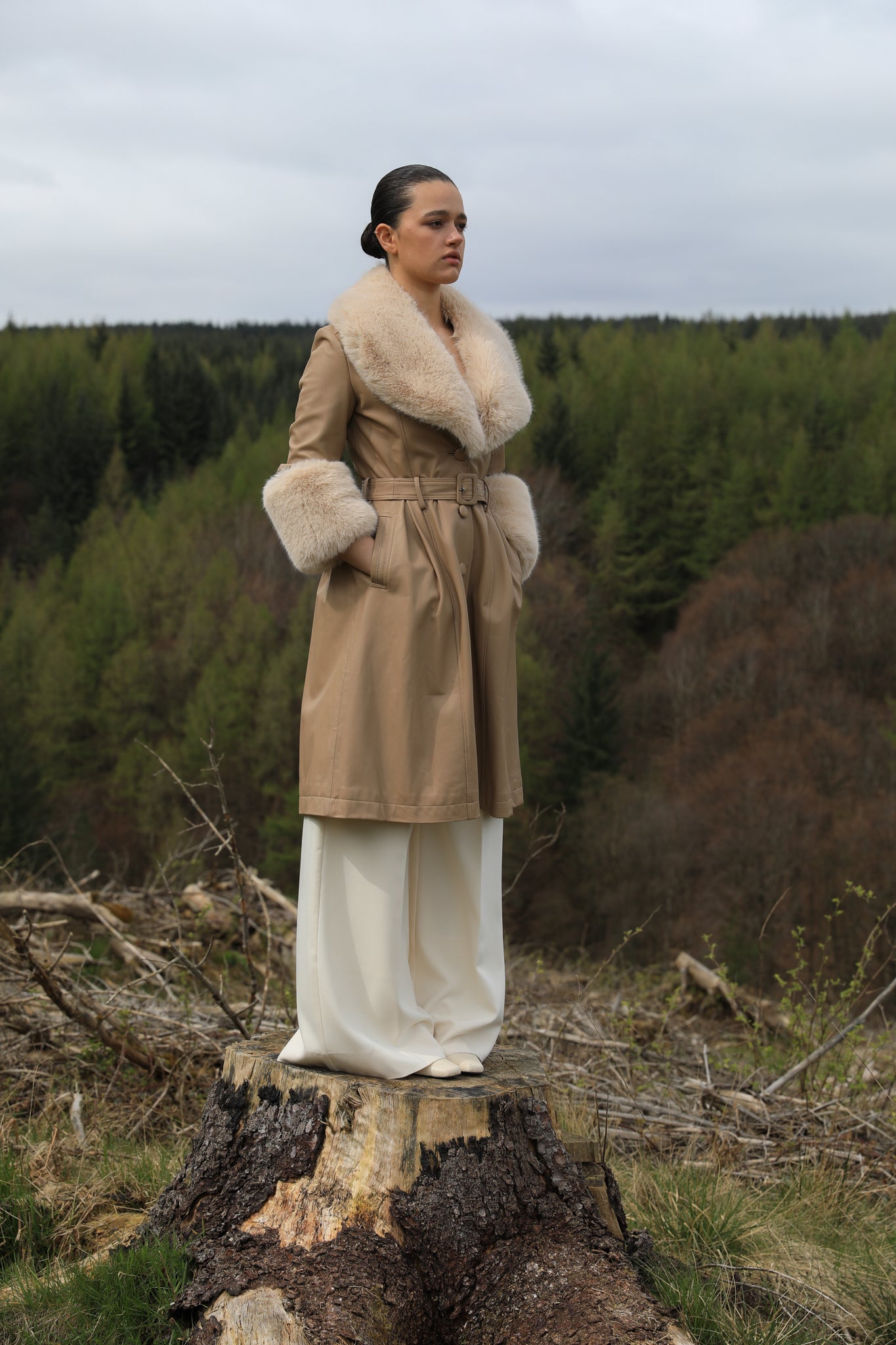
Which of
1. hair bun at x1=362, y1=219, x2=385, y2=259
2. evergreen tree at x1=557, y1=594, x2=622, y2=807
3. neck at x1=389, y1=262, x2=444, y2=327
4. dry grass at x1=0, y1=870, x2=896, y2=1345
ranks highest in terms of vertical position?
hair bun at x1=362, y1=219, x2=385, y2=259

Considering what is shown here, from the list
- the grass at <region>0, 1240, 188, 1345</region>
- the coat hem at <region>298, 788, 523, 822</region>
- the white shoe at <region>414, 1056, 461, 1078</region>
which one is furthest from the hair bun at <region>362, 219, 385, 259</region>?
the grass at <region>0, 1240, 188, 1345</region>

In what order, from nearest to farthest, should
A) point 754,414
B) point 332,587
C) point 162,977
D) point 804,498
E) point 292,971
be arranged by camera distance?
point 332,587 < point 162,977 < point 292,971 < point 804,498 < point 754,414

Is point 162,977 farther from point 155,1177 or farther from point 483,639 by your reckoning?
point 483,639

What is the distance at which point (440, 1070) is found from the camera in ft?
11.4

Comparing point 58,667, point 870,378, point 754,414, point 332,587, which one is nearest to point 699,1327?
point 332,587

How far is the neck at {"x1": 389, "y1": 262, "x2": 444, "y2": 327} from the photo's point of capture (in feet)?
12.0

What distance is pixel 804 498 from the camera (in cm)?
5847

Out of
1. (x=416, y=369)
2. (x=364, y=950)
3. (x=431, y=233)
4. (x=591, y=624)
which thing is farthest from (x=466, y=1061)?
(x=591, y=624)

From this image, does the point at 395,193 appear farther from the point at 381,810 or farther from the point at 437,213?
the point at 381,810

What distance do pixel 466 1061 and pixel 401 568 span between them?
1.34 metres

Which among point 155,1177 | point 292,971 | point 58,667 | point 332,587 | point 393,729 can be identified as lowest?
point 58,667

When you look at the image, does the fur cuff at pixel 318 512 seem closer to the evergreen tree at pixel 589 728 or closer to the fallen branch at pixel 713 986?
the fallen branch at pixel 713 986

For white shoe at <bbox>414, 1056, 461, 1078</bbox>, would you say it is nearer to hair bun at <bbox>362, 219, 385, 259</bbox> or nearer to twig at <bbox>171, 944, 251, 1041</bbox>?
twig at <bbox>171, 944, 251, 1041</bbox>

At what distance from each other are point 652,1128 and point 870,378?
71.2 metres
